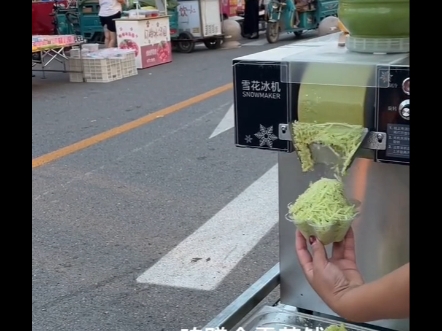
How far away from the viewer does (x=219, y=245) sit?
4.08m

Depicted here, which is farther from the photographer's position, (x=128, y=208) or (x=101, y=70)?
(x=101, y=70)

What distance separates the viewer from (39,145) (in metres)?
6.47

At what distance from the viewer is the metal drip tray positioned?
253cm

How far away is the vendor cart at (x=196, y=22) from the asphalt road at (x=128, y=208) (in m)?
4.97

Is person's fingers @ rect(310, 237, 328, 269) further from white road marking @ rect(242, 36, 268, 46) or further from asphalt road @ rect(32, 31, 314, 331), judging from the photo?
white road marking @ rect(242, 36, 268, 46)

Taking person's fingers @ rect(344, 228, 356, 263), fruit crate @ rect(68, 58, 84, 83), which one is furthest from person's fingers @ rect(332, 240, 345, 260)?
fruit crate @ rect(68, 58, 84, 83)

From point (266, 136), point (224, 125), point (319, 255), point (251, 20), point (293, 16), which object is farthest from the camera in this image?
point (251, 20)

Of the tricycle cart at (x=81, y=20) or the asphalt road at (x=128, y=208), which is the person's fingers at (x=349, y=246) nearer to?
the asphalt road at (x=128, y=208)

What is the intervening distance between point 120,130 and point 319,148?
16.3ft

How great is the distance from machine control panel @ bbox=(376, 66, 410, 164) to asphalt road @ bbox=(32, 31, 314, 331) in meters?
1.59

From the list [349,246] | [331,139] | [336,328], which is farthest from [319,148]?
[336,328]

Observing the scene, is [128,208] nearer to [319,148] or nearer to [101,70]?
[319,148]
